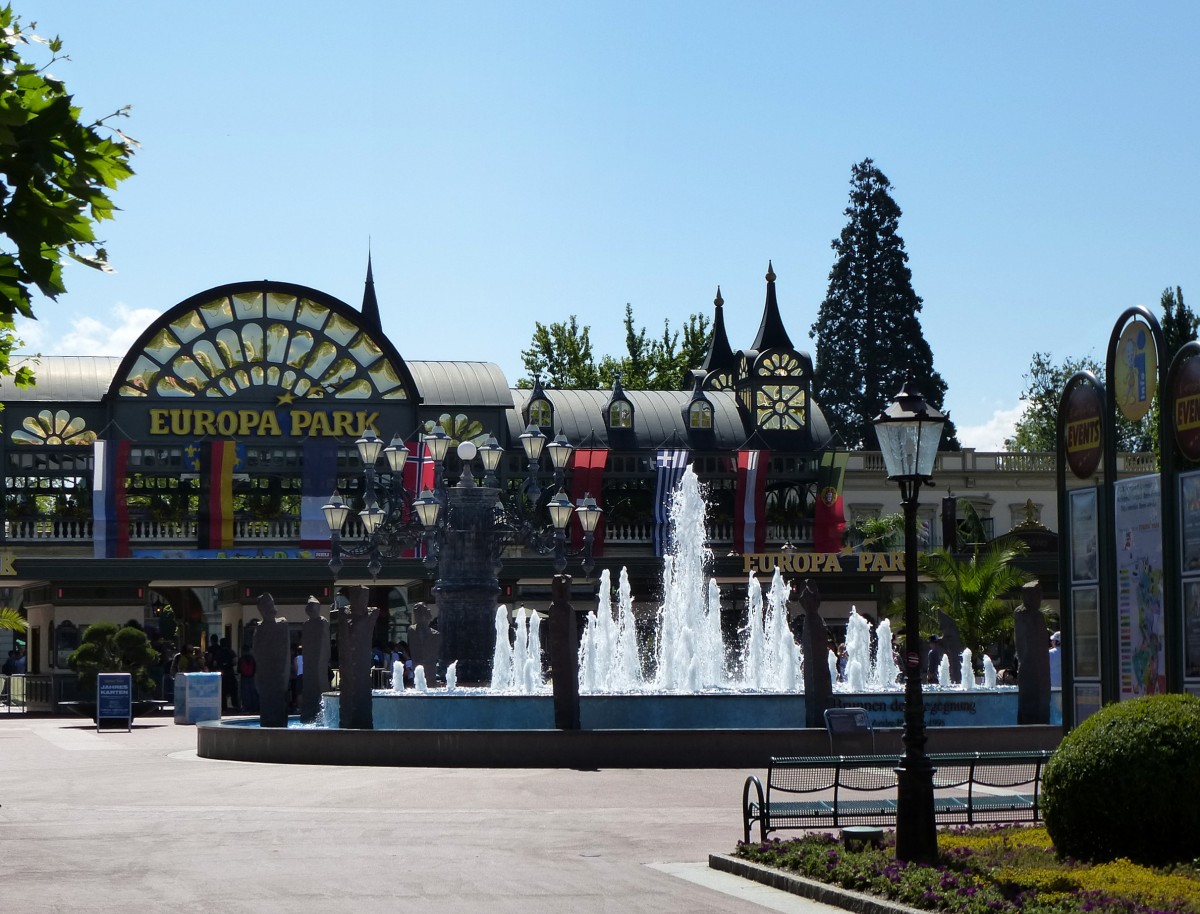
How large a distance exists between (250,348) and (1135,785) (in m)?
46.9

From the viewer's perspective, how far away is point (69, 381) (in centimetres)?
5759

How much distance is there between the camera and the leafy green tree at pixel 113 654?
131ft

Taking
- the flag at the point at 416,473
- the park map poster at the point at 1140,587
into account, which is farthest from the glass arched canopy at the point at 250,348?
the park map poster at the point at 1140,587

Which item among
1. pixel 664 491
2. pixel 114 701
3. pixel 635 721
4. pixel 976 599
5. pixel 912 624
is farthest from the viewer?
pixel 664 491

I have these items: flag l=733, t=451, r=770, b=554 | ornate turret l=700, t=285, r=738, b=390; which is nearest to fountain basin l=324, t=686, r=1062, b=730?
flag l=733, t=451, r=770, b=554

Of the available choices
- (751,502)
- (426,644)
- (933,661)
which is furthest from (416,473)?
(933,661)

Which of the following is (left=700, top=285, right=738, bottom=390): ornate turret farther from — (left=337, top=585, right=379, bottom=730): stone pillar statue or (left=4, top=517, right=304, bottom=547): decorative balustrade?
(left=337, top=585, right=379, bottom=730): stone pillar statue

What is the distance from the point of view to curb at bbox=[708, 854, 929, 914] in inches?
481

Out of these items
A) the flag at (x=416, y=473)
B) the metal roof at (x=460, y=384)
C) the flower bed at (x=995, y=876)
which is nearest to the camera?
the flower bed at (x=995, y=876)

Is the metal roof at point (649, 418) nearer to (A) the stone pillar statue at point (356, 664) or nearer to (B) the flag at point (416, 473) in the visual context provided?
(B) the flag at point (416, 473)

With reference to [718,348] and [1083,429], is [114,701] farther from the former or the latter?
[718,348]

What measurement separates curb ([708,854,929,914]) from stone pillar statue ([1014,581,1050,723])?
12.7 m

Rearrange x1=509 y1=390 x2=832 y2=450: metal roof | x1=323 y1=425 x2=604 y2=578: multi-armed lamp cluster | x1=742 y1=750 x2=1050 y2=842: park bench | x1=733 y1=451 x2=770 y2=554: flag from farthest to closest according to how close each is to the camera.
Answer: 1. x1=509 y1=390 x2=832 y2=450: metal roof
2. x1=733 y1=451 x2=770 y2=554: flag
3. x1=323 y1=425 x2=604 y2=578: multi-armed lamp cluster
4. x1=742 y1=750 x2=1050 y2=842: park bench

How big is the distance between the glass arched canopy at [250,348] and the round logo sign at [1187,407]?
42.5 metres
